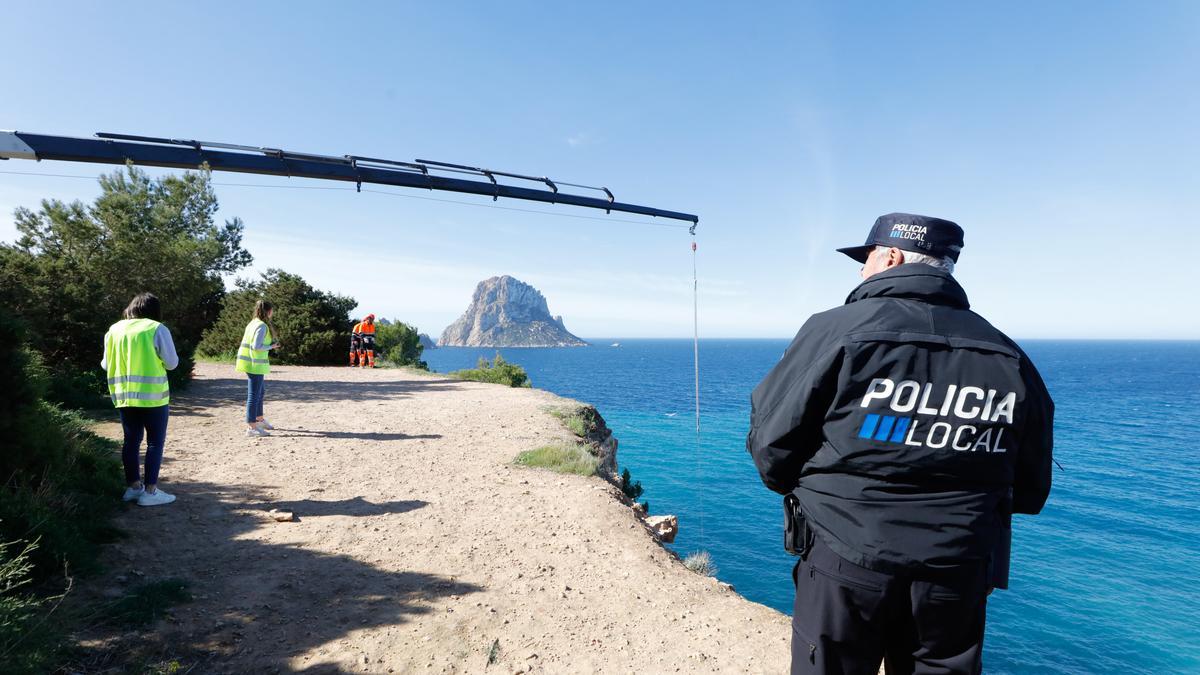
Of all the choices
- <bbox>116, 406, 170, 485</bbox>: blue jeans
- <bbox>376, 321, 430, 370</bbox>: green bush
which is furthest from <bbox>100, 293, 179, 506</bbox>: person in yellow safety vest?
→ <bbox>376, 321, 430, 370</bbox>: green bush

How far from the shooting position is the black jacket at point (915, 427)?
1867 millimetres

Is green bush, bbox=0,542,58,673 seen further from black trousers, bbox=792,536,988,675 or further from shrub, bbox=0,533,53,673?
black trousers, bbox=792,536,988,675

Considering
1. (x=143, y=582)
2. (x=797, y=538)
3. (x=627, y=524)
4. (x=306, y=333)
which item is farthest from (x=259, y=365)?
(x=306, y=333)

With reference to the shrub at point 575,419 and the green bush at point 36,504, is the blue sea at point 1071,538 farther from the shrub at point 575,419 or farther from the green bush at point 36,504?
the green bush at point 36,504

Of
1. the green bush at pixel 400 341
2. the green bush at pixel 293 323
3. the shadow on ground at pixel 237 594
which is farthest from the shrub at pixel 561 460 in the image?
the green bush at pixel 400 341

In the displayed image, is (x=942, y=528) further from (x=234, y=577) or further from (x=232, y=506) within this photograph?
(x=232, y=506)

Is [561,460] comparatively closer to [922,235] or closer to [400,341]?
[922,235]

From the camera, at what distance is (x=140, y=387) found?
5480 mm

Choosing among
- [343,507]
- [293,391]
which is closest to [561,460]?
[343,507]

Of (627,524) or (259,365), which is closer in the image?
(627,524)

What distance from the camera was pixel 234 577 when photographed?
443 centimetres

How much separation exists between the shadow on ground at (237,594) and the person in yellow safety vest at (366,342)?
51.8 ft

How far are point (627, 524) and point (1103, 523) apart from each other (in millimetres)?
28478

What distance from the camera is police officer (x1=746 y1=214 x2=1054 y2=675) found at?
1.87 meters
